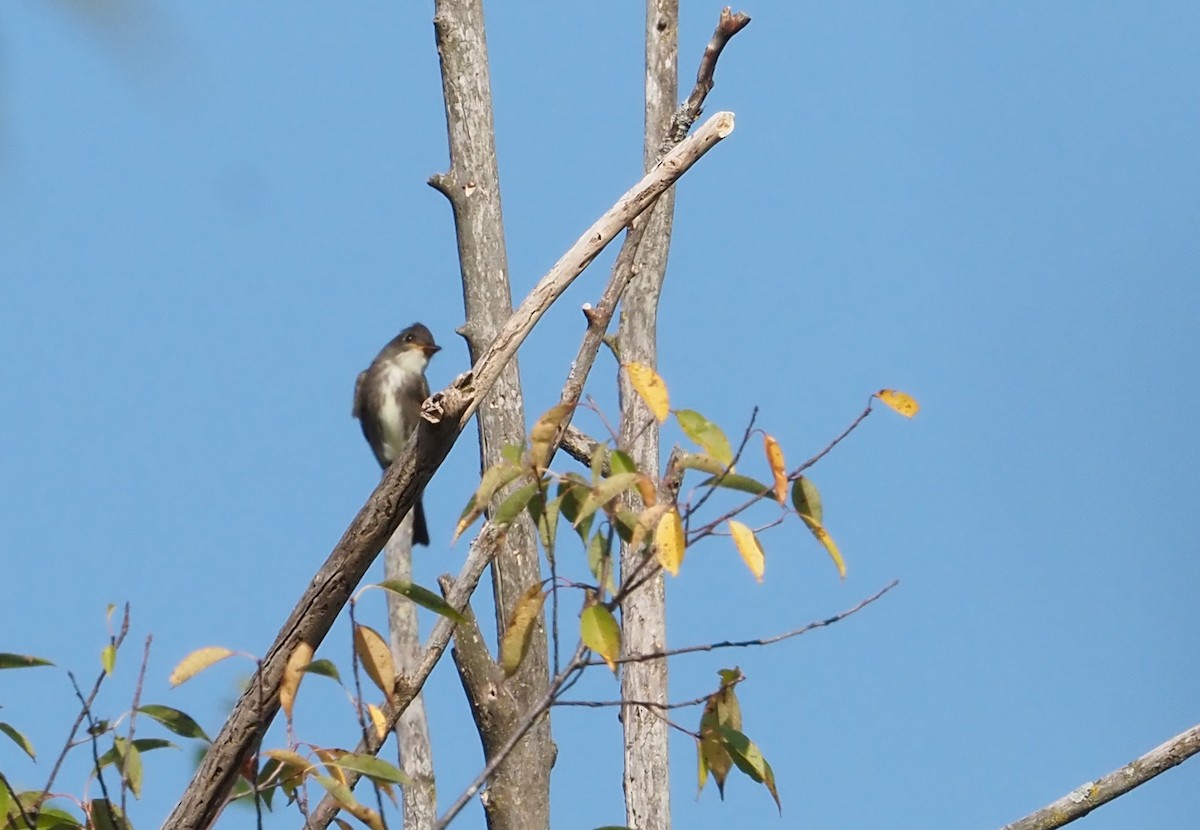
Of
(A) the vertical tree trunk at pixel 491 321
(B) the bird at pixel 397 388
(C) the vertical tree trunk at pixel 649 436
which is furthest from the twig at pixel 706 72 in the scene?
(B) the bird at pixel 397 388

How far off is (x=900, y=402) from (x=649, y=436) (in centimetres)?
319

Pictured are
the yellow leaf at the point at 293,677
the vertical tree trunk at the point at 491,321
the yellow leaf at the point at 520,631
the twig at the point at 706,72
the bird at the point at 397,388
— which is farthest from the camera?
the bird at the point at 397,388

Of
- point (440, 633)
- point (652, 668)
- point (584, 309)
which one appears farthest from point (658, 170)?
point (652, 668)

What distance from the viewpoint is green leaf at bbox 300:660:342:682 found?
306cm

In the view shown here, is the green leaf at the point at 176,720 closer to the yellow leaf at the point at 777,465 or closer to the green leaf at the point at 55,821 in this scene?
the green leaf at the point at 55,821

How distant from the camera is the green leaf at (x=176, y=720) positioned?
3170 mm

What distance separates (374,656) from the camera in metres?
3.10

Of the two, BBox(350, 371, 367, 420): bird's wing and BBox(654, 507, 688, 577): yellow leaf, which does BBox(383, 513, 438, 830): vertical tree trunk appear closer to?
BBox(350, 371, 367, 420): bird's wing

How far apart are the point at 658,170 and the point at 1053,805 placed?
1.93 m

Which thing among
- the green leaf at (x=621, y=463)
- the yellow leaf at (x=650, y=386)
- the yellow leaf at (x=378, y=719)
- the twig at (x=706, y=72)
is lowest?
the yellow leaf at (x=378, y=719)

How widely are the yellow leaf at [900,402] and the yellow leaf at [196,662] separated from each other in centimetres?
136

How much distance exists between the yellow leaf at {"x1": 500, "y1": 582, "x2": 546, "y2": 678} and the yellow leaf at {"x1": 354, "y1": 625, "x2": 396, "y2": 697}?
0.32m

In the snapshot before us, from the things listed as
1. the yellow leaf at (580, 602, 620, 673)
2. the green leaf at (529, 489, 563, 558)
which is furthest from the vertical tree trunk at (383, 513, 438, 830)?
the yellow leaf at (580, 602, 620, 673)

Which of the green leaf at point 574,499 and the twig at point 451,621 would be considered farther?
the twig at point 451,621
